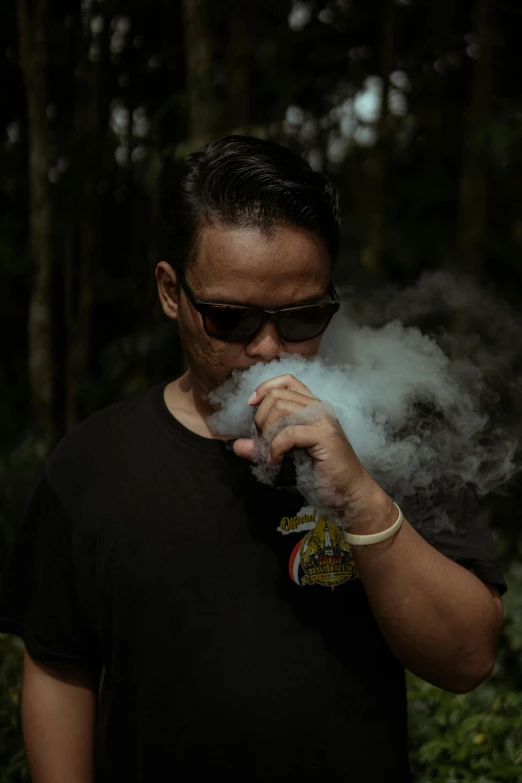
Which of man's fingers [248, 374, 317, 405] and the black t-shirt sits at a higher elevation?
man's fingers [248, 374, 317, 405]

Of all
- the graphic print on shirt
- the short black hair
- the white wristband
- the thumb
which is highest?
the short black hair

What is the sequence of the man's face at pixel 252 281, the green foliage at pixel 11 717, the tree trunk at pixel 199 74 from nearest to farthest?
the man's face at pixel 252 281 < the green foliage at pixel 11 717 < the tree trunk at pixel 199 74

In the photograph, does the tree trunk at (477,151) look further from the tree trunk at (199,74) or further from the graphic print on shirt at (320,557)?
the graphic print on shirt at (320,557)

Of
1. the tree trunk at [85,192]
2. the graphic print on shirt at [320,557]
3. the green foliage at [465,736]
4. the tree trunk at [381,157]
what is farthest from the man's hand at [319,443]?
the tree trunk at [85,192]

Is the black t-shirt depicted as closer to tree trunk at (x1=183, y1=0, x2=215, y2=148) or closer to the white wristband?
the white wristband

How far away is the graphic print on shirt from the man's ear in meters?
0.63

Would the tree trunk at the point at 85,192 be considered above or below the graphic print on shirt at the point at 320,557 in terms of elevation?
below

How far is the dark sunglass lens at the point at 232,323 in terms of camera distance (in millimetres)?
1676

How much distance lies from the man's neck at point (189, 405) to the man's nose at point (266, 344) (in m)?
0.22

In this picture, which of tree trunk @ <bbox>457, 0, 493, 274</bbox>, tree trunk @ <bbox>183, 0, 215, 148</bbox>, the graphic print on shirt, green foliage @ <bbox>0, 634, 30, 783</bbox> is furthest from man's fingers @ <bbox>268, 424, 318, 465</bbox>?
tree trunk @ <bbox>457, 0, 493, 274</bbox>

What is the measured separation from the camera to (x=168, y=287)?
1.95 metres

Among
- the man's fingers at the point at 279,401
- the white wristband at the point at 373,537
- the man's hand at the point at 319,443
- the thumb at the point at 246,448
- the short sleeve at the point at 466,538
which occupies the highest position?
the man's fingers at the point at 279,401

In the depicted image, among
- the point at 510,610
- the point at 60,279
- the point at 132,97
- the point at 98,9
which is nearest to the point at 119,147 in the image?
the point at 132,97

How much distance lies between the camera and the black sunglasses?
1673mm
